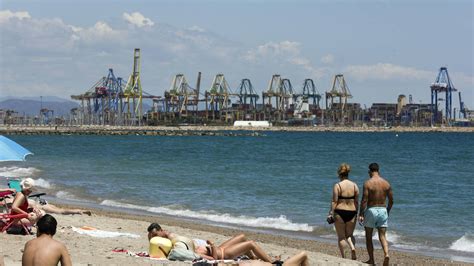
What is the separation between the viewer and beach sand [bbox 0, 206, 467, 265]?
30.3ft

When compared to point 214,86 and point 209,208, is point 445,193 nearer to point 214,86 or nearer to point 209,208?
point 209,208

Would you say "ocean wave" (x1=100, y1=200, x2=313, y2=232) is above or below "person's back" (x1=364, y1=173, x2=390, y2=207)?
below

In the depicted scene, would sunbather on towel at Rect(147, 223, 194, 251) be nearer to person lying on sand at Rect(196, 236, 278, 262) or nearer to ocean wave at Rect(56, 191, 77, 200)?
person lying on sand at Rect(196, 236, 278, 262)

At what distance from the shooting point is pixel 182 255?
8953 millimetres

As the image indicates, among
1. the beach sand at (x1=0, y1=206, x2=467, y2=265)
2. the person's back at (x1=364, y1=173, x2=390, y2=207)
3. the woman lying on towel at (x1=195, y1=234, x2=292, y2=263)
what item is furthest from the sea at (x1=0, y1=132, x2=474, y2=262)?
the woman lying on towel at (x1=195, y1=234, x2=292, y2=263)

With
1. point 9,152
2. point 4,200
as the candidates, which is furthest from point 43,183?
point 4,200

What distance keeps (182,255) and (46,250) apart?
266cm

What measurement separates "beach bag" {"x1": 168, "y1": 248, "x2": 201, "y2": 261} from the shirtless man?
2.53 meters

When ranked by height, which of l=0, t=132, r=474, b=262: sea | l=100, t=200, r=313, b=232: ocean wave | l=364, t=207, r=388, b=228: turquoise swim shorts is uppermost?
l=364, t=207, r=388, b=228: turquoise swim shorts

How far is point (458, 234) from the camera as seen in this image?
615 inches

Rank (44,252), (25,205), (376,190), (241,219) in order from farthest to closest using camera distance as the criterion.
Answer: (241,219)
(25,205)
(376,190)
(44,252)

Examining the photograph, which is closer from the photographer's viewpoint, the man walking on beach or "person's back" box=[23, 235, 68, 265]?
"person's back" box=[23, 235, 68, 265]

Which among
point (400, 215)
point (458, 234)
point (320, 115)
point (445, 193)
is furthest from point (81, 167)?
point (320, 115)

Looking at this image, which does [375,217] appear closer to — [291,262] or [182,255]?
[291,262]
